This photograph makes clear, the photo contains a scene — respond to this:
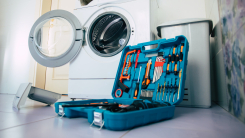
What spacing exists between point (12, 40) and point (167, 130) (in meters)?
3.02

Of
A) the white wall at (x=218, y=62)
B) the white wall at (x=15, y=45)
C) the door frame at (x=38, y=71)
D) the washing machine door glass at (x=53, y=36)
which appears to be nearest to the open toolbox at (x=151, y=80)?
the white wall at (x=218, y=62)

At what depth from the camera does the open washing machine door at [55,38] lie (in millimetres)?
1425

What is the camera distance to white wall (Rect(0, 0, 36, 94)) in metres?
2.57

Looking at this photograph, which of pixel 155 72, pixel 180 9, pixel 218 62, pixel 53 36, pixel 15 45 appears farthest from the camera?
pixel 15 45

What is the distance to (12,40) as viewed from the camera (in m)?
2.68

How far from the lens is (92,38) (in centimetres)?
149

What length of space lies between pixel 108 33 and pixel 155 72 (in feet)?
2.30

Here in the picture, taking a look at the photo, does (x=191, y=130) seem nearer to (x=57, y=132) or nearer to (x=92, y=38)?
(x=57, y=132)

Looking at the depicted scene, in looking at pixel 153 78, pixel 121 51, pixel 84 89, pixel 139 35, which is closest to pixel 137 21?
pixel 139 35

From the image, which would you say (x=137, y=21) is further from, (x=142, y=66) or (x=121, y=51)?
(x=142, y=66)

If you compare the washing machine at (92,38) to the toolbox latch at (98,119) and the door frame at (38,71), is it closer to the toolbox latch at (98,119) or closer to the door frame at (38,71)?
the toolbox latch at (98,119)

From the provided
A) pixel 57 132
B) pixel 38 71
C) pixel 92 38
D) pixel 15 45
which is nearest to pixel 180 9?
pixel 92 38

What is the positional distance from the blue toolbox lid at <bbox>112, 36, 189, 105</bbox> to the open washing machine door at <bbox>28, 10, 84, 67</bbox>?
53 centimetres

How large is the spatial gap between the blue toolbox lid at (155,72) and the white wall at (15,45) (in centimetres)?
206
